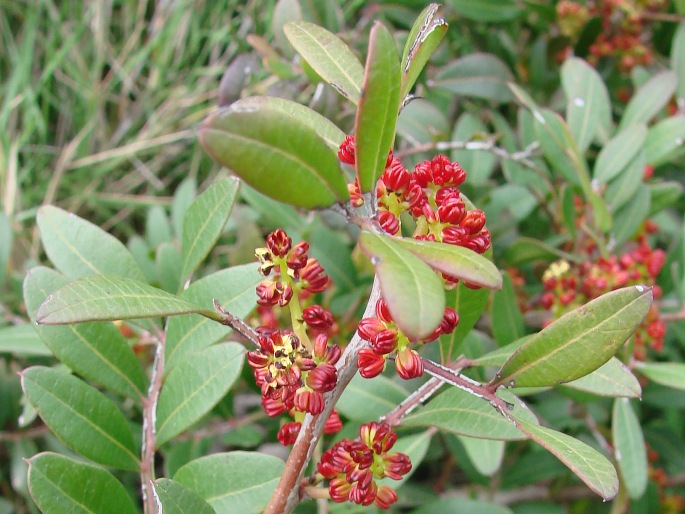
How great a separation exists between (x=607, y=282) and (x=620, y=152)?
0.26 m

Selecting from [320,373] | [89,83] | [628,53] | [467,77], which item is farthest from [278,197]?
[89,83]

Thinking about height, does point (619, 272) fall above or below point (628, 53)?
below

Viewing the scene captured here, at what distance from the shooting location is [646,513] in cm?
143

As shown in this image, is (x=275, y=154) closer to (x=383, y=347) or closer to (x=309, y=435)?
(x=383, y=347)

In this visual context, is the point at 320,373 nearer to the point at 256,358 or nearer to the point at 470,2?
the point at 256,358

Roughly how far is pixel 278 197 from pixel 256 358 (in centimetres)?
19

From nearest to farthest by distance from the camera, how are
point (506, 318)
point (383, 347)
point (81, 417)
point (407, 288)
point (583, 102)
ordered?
point (407, 288), point (383, 347), point (81, 417), point (506, 318), point (583, 102)

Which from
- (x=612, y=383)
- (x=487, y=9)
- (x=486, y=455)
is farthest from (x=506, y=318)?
(x=487, y=9)

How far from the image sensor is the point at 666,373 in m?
1.04

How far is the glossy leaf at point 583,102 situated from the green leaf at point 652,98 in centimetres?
7

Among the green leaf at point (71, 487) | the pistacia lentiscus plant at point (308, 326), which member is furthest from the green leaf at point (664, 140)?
the green leaf at point (71, 487)

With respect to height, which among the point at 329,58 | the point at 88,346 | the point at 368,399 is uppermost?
the point at 329,58

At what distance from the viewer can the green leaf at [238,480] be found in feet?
2.60

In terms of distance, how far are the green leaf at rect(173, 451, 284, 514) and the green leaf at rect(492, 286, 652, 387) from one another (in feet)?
1.00
